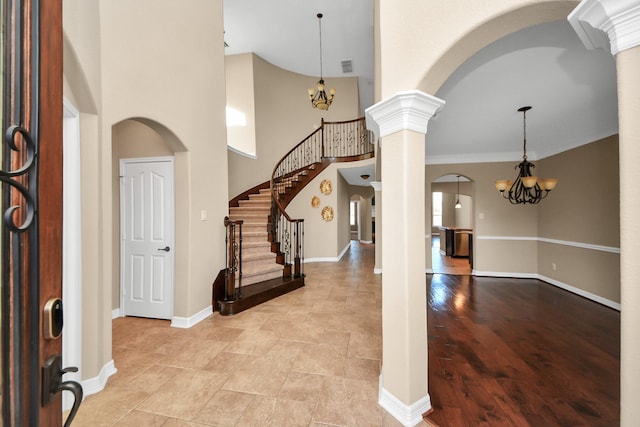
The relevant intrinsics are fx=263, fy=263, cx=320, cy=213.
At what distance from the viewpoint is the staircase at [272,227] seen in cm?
388

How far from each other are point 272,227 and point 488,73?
4.06 m

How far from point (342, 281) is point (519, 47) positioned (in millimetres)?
4566

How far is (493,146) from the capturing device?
536cm

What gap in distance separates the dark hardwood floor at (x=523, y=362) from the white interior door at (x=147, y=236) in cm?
335

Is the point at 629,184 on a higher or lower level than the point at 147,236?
A: higher

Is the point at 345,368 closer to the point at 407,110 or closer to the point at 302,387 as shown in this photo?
the point at 302,387

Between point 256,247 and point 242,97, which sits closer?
point 256,247

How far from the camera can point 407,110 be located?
174 centimetres

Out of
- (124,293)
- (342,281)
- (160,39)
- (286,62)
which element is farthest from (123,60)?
(286,62)

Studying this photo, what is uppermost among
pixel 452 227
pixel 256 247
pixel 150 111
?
pixel 150 111

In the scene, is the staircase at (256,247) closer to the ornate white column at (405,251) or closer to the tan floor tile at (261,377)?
the tan floor tile at (261,377)

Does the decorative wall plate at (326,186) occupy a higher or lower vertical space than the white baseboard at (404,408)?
higher

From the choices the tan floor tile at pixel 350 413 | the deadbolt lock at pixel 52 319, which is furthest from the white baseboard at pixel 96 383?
the deadbolt lock at pixel 52 319

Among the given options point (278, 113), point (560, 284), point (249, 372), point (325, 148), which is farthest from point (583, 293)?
point (278, 113)
